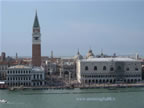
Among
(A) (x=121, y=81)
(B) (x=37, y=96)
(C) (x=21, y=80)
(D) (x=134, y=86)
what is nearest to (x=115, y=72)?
(A) (x=121, y=81)

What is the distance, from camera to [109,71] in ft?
77.5

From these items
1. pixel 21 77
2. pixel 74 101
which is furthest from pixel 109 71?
pixel 74 101

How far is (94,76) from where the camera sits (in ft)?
77.0

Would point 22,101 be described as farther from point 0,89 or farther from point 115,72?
point 115,72

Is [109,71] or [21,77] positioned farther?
[109,71]

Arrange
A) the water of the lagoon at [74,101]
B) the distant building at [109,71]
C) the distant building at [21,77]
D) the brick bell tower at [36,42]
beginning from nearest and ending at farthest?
the water of the lagoon at [74,101]
the distant building at [21,77]
the distant building at [109,71]
the brick bell tower at [36,42]

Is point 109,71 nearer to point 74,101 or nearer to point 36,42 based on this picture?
point 36,42

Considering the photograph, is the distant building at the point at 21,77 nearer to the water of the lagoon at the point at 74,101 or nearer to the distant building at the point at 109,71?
the distant building at the point at 109,71

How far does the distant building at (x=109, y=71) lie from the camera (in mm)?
23391

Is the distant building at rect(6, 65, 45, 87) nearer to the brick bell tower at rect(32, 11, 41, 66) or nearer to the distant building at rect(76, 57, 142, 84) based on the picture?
the distant building at rect(76, 57, 142, 84)

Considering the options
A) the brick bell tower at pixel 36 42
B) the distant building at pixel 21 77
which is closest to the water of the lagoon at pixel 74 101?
the distant building at pixel 21 77

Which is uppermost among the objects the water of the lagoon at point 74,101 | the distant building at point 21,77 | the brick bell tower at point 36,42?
the brick bell tower at point 36,42

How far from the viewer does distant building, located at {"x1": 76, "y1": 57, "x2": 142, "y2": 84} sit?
2339 cm

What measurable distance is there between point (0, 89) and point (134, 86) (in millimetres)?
9134
